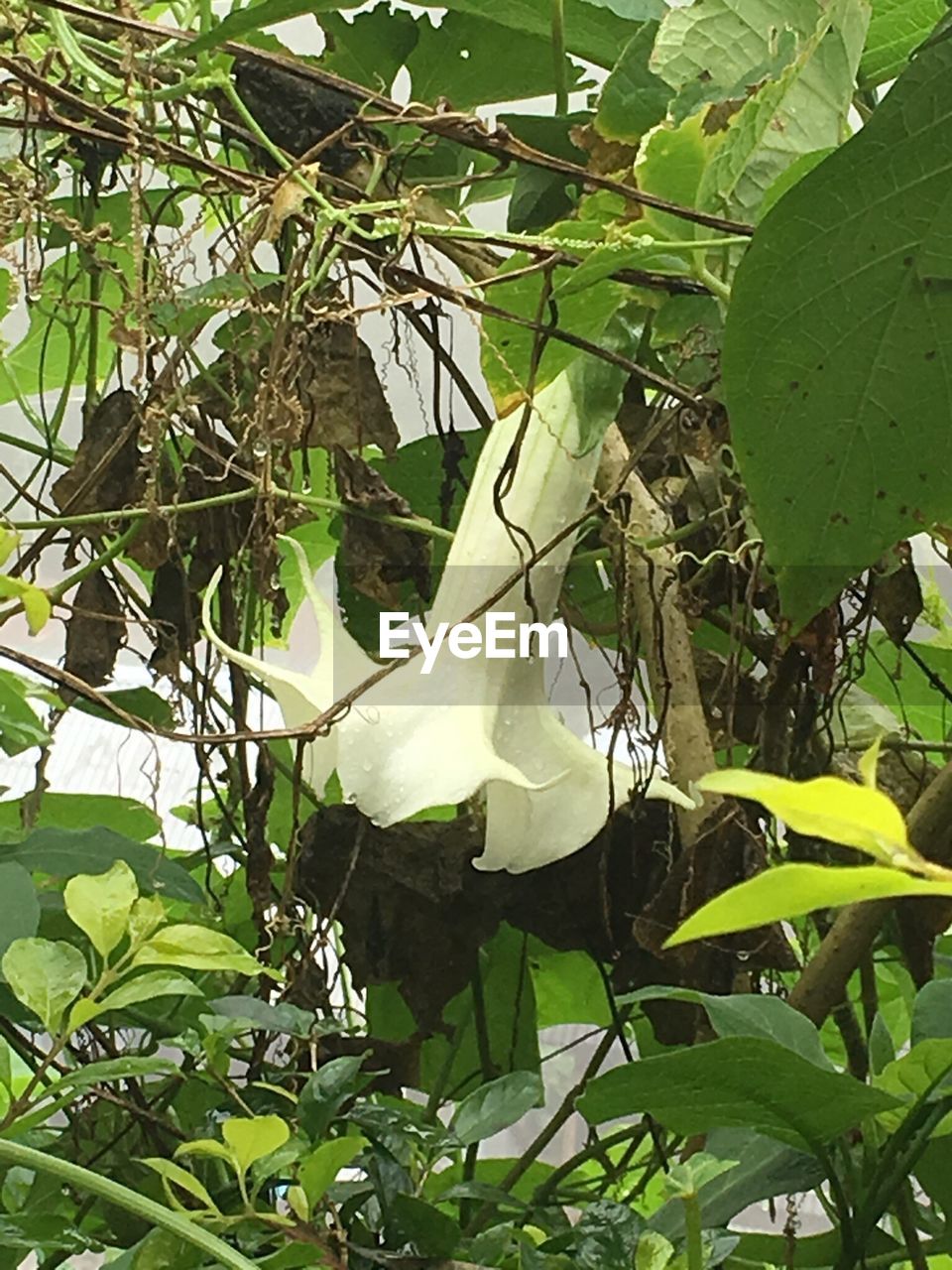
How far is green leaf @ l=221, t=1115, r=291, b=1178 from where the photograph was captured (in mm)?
283

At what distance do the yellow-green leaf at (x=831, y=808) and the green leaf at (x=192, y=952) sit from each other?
214 millimetres

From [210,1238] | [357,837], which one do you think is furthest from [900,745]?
[210,1238]

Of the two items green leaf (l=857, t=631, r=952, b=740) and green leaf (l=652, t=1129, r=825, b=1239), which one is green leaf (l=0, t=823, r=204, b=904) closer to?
green leaf (l=652, t=1129, r=825, b=1239)

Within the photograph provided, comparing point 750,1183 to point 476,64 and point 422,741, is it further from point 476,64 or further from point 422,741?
point 476,64

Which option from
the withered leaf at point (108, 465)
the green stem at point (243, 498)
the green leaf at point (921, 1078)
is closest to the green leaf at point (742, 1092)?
the green leaf at point (921, 1078)

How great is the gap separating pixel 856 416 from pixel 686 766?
13 centimetres

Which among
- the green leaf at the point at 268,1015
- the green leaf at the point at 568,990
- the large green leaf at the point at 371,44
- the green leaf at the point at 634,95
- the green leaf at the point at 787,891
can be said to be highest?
the large green leaf at the point at 371,44

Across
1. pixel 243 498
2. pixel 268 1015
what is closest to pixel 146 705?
pixel 243 498

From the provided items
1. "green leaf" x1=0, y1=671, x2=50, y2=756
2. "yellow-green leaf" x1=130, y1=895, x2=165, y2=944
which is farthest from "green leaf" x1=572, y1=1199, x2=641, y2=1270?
"green leaf" x1=0, y1=671, x2=50, y2=756

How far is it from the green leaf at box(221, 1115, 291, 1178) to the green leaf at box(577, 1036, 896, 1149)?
2.9 inches

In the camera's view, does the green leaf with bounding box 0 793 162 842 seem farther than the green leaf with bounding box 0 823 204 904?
Yes

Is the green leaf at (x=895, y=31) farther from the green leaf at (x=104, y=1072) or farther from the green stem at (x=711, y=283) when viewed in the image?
the green leaf at (x=104, y=1072)

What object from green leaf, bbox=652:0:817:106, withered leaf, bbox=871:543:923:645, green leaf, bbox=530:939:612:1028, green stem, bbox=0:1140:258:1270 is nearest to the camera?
green stem, bbox=0:1140:258:1270

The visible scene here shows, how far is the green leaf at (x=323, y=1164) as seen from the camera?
29 cm
